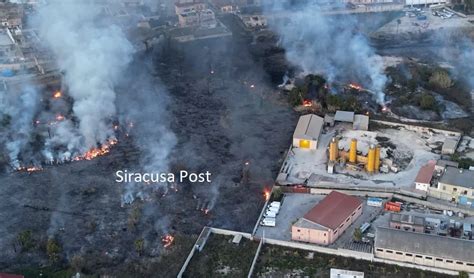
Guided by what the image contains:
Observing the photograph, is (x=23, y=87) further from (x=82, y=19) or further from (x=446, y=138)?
(x=446, y=138)

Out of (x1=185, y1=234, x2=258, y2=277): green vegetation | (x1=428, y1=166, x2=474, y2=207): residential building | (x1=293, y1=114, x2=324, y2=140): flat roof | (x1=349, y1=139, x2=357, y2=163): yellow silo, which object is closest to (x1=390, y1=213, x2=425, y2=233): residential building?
(x1=428, y1=166, x2=474, y2=207): residential building

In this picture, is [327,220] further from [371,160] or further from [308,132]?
[308,132]

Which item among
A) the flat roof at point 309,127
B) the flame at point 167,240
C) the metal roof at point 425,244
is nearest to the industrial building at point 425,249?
the metal roof at point 425,244

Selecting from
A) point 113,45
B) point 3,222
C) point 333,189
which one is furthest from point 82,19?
point 333,189

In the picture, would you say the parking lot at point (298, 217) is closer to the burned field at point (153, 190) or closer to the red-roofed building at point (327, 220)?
the red-roofed building at point (327, 220)

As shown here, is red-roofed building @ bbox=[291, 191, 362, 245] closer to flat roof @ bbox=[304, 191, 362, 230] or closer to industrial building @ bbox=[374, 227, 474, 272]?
flat roof @ bbox=[304, 191, 362, 230]

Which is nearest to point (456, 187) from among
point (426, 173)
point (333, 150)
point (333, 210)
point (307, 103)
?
point (426, 173)
